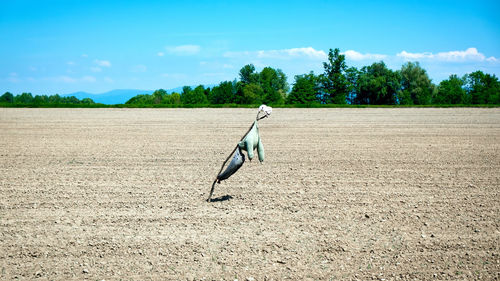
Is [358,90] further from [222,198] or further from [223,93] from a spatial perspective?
[222,198]

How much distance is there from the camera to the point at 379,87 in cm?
6738

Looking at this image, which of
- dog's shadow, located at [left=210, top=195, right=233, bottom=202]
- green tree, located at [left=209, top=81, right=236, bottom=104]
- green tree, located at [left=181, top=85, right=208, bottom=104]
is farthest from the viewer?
green tree, located at [left=181, top=85, right=208, bottom=104]

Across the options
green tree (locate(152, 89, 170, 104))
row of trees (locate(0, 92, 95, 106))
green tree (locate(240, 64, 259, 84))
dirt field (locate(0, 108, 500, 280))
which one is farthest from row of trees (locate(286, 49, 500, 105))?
dirt field (locate(0, 108, 500, 280))

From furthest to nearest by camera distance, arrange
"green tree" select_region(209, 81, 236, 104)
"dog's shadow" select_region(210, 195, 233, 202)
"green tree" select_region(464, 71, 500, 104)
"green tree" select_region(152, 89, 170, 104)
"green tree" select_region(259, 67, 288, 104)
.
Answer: "green tree" select_region(152, 89, 170, 104) → "green tree" select_region(259, 67, 288, 104) → "green tree" select_region(209, 81, 236, 104) → "green tree" select_region(464, 71, 500, 104) → "dog's shadow" select_region(210, 195, 233, 202)

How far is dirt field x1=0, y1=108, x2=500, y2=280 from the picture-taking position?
17.0ft

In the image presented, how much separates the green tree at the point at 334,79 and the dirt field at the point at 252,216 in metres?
54.8

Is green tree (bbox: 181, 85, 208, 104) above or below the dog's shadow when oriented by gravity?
above

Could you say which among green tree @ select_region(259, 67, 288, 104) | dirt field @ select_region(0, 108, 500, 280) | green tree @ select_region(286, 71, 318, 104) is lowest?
dirt field @ select_region(0, 108, 500, 280)

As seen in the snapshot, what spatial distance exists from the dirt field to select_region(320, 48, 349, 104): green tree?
54.8 m

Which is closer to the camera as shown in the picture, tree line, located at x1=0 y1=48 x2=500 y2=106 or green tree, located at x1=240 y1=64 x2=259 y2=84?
tree line, located at x1=0 y1=48 x2=500 y2=106

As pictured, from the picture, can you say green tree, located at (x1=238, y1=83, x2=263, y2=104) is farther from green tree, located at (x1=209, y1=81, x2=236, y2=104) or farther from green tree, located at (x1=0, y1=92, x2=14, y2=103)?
green tree, located at (x1=0, y1=92, x2=14, y2=103)

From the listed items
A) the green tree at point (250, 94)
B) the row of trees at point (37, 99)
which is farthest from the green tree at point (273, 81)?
the row of trees at point (37, 99)

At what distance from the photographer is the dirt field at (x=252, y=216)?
17.0 ft

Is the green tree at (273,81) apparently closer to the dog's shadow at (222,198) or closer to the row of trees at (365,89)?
the row of trees at (365,89)
